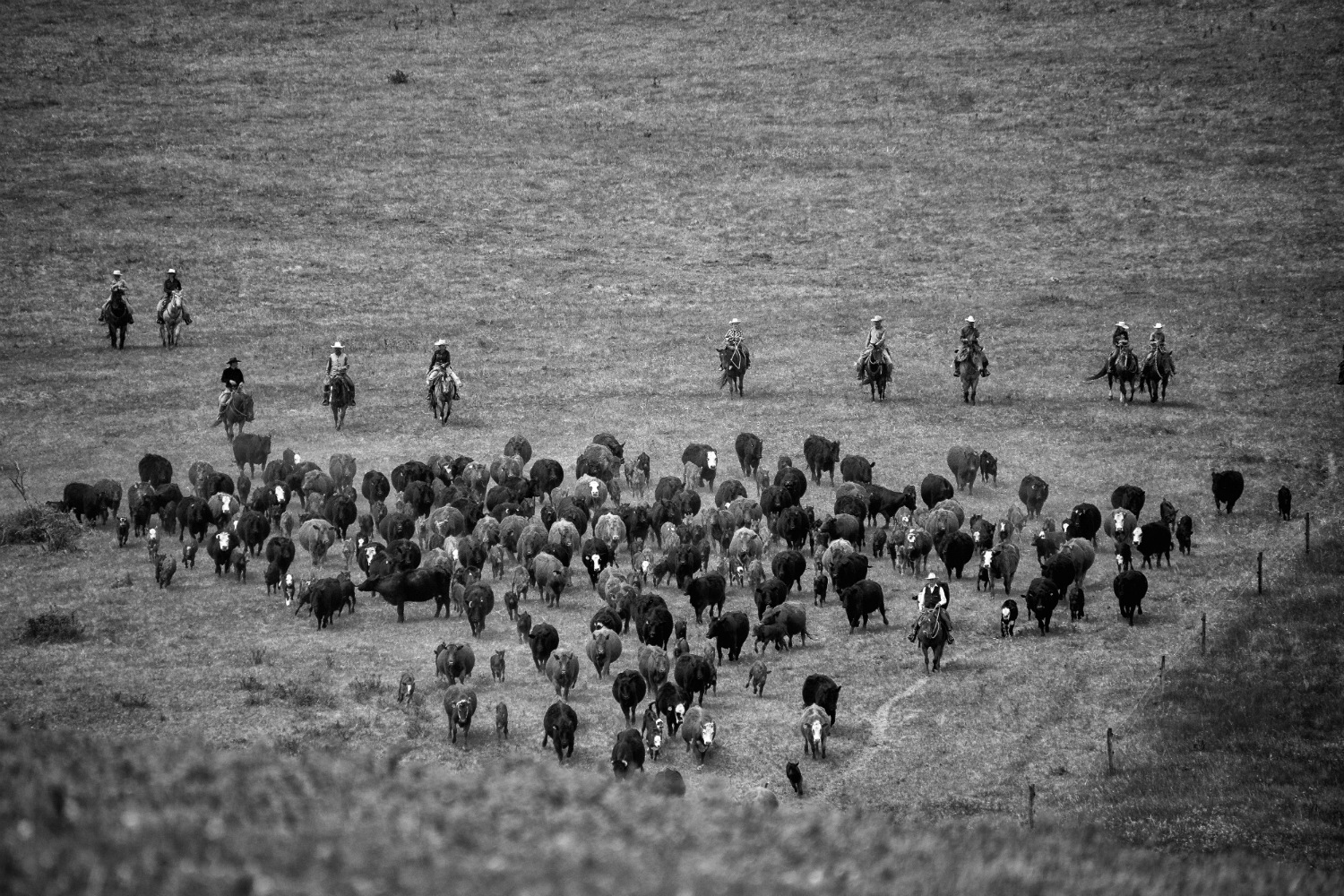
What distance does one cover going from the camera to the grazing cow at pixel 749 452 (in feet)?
134

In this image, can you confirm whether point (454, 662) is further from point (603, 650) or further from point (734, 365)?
point (734, 365)

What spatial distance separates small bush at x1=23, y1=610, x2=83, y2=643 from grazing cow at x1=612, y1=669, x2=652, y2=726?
10525 mm

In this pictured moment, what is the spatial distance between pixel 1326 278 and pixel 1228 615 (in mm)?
31555

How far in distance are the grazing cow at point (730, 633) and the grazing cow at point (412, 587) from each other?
555 centimetres

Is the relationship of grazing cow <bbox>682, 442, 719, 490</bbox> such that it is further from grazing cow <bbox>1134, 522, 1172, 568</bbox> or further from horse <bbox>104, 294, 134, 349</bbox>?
horse <bbox>104, 294, 134, 349</bbox>

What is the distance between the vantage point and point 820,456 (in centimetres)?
4044

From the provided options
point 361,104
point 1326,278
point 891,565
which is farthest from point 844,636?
point 361,104

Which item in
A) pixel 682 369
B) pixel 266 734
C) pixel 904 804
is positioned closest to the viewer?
pixel 904 804

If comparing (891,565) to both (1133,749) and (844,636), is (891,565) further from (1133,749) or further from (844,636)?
(1133,749)

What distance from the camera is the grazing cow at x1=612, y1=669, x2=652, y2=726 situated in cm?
2611

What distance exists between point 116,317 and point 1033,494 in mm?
30489

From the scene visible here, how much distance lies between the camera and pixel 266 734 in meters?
25.5

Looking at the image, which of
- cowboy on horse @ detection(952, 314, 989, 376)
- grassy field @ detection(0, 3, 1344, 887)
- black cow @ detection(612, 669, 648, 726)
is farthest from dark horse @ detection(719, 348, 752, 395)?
black cow @ detection(612, 669, 648, 726)

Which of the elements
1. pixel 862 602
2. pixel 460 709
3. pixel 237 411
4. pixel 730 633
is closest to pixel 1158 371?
pixel 862 602
